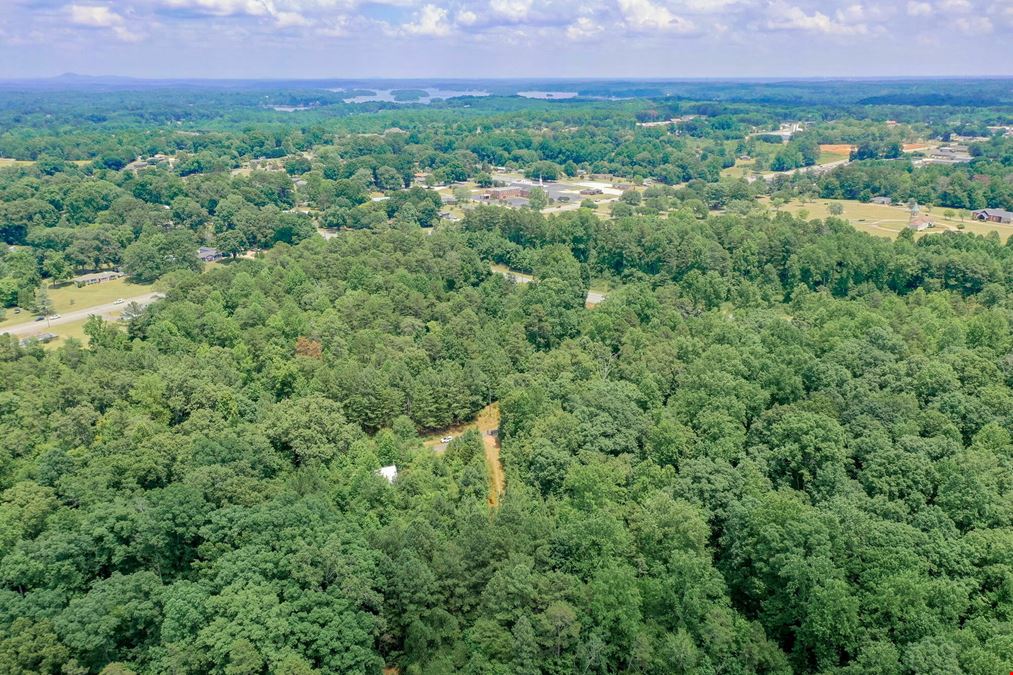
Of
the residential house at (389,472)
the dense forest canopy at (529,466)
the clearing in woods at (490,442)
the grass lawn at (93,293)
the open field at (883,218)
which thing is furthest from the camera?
the open field at (883,218)

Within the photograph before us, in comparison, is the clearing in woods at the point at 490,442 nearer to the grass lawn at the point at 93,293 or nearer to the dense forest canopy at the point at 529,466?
the dense forest canopy at the point at 529,466

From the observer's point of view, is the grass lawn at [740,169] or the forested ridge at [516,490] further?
the grass lawn at [740,169]

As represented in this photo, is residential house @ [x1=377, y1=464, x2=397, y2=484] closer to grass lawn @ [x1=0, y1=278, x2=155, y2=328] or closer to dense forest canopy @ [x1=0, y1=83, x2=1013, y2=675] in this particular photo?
dense forest canopy @ [x1=0, y1=83, x2=1013, y2=675]

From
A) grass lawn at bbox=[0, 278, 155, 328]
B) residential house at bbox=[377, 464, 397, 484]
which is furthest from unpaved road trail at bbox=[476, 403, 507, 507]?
grass lawn at bbox=[0, 278, 155, 328]

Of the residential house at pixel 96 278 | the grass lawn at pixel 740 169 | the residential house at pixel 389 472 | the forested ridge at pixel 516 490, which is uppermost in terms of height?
the grass lawn at pixel 740 169

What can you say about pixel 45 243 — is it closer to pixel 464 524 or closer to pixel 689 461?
pixel 464 524

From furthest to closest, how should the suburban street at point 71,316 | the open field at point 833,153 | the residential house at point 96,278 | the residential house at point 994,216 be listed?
the open field at point 833,153, the residential house at point 994,216, the residential house at point 96,278, the suburban street at point 71,316

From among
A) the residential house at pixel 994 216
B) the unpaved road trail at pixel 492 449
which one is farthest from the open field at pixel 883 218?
the unpaved road trail at pixel 492 449

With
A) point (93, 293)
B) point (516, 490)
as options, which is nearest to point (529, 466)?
point (516, 490)
